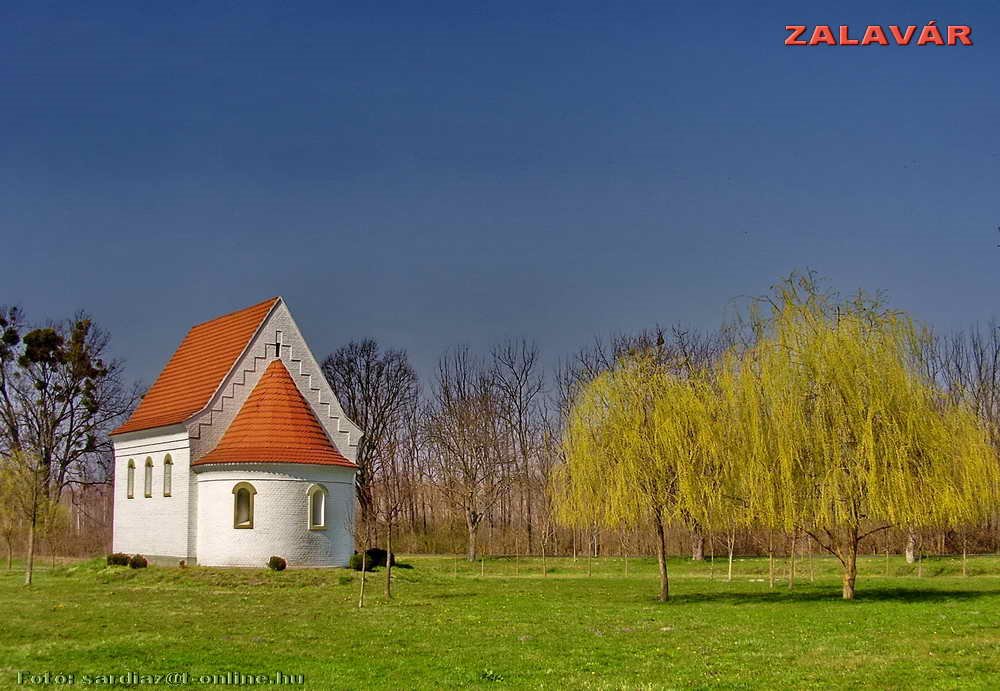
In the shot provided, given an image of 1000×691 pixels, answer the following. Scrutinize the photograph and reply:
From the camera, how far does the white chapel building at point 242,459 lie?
4297cm

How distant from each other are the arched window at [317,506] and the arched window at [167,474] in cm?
720

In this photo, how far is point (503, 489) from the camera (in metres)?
72.7

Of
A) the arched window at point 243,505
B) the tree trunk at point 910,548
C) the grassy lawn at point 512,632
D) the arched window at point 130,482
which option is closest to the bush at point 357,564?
the grassy lawn at point 512,632

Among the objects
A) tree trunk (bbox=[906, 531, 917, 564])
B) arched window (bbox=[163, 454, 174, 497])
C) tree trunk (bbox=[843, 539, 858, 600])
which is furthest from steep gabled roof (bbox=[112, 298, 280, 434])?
tree trunk (bbox=[906, 531, 917, 564])

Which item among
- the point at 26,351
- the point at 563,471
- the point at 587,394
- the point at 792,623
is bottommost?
the point at 792,623

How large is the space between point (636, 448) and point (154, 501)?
26.5 meters

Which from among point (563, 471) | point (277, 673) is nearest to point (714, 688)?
point (277, 673)

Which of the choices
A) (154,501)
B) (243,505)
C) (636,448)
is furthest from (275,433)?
(636,448)

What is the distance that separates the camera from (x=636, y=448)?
30516mm

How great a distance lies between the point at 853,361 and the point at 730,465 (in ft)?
15.4

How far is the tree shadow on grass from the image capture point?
30.5 meters

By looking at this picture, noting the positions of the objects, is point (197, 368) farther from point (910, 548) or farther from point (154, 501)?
point (910, 548)

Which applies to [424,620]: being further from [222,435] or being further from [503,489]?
[503,489]

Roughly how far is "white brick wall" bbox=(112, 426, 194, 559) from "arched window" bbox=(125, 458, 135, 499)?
0.20m
